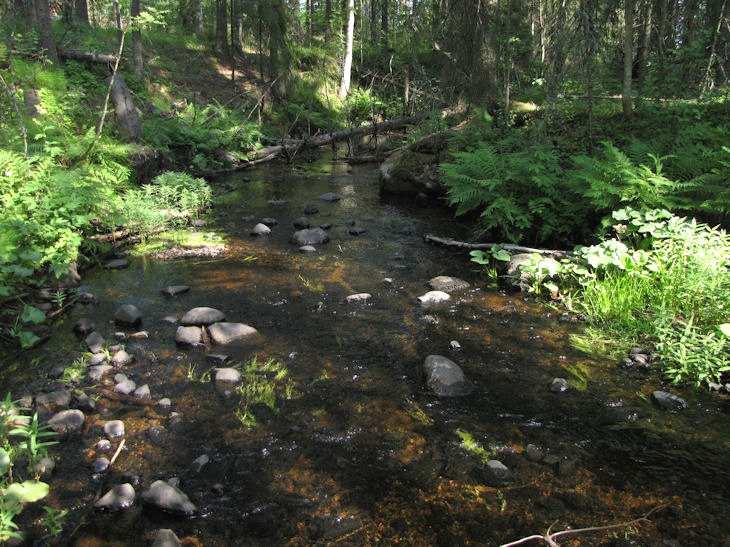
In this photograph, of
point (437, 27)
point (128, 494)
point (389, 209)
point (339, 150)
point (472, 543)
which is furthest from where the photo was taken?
point (339, 150)

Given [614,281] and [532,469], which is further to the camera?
[614,281]

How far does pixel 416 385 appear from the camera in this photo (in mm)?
5105

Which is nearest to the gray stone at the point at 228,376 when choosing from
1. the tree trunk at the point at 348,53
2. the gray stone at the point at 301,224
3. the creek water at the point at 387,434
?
the creek water at the point at 387,434

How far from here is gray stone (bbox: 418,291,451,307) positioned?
7.00 metres

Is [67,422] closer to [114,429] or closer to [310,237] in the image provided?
[114,429]

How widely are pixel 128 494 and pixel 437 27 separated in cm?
1690

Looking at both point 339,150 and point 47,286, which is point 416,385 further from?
point 339,150

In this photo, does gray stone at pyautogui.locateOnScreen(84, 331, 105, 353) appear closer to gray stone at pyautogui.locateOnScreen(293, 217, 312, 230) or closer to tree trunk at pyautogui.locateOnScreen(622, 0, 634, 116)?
gray stone at pyautogui.locateOnScreen(293, 217, 312, 230)

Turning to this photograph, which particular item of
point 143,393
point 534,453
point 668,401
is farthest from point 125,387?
point 668,401

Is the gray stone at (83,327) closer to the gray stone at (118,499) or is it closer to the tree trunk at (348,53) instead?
the gray stone at (118,499)

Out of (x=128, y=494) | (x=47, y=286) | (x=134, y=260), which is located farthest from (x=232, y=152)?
(x=128, y=494)

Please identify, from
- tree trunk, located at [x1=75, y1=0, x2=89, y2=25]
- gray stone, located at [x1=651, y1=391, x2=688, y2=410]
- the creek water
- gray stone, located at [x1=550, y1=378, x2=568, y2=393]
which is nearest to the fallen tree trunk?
the creek water

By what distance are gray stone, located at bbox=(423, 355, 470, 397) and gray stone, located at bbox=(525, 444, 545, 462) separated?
0.94m

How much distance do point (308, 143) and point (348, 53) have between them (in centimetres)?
795
